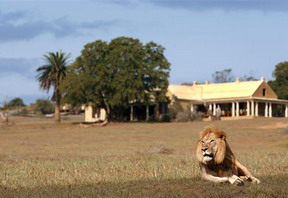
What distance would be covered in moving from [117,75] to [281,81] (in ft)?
97.3

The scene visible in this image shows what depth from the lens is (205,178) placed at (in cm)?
1320

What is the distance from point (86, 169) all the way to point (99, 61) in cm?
4920

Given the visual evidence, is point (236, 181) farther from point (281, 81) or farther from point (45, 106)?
point (45, 106)

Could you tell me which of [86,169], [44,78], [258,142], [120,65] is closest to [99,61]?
[120,65]

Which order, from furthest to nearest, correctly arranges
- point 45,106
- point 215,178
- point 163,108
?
1. point 45,106
2. point 163,108
3. point 215,178

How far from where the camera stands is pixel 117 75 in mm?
65250

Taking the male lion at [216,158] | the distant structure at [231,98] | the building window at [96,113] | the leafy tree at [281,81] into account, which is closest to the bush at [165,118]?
the distant structure at [231,98]

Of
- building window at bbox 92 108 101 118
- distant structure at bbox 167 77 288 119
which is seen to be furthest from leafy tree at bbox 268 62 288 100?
building window at bbox 92 108 101 118

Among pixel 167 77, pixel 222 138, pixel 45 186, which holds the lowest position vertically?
pixel 45 186

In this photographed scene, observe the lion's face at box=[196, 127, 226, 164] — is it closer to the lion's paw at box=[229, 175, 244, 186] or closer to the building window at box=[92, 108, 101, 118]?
the lion's paw at box=[229, 175, 244, 186]

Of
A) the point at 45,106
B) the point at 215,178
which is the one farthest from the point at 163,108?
the point at 215,178

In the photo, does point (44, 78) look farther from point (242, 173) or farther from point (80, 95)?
point (242, 173)

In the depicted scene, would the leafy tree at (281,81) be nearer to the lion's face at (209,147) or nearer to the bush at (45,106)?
the bush at (45,106)

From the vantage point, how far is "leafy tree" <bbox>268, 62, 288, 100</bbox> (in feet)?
273
